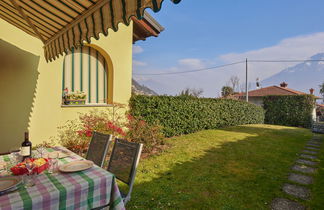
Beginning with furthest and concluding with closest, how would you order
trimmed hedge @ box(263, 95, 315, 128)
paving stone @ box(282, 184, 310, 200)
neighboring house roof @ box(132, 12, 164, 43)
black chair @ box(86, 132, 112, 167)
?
trimmed hedge @ box(263, 95, 315, 128) < neighboring house roof @ box(132, 12, 164, 43) < paving stone @ box(282, 184, 310, 200) < black chair @ box(86, 132, 112, 167)

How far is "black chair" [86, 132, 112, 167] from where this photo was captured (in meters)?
3.23

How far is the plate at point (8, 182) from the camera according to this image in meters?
1.74

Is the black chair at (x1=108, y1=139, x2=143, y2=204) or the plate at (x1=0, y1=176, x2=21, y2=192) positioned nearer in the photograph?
the plate at (x1=0, y1=176, x2=21, y2=192)

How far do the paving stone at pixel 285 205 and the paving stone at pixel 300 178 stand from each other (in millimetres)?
1296

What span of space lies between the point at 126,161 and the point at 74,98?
17.1 feet

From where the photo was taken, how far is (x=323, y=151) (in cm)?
748

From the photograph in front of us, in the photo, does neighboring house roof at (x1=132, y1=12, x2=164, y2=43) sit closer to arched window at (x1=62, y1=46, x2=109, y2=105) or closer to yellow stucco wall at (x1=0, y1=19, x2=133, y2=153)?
arched window at (x1=62, y1=46, x2=109, y2=105)

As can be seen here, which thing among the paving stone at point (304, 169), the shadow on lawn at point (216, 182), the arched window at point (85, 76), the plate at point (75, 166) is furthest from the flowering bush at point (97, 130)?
the paving stone at point (304, 169)

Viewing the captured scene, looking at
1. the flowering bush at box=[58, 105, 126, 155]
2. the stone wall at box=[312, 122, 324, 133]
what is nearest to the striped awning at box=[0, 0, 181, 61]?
the flowering bush at box=[58, 105, 126, 155]

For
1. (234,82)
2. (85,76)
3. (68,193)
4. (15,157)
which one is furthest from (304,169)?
(234,82)

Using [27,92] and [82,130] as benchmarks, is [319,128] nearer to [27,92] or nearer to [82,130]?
[82,130]

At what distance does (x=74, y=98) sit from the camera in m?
6.92

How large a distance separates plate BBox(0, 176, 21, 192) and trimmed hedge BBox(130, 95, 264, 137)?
678 cm

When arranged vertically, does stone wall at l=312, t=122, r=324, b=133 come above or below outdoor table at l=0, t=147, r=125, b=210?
below
